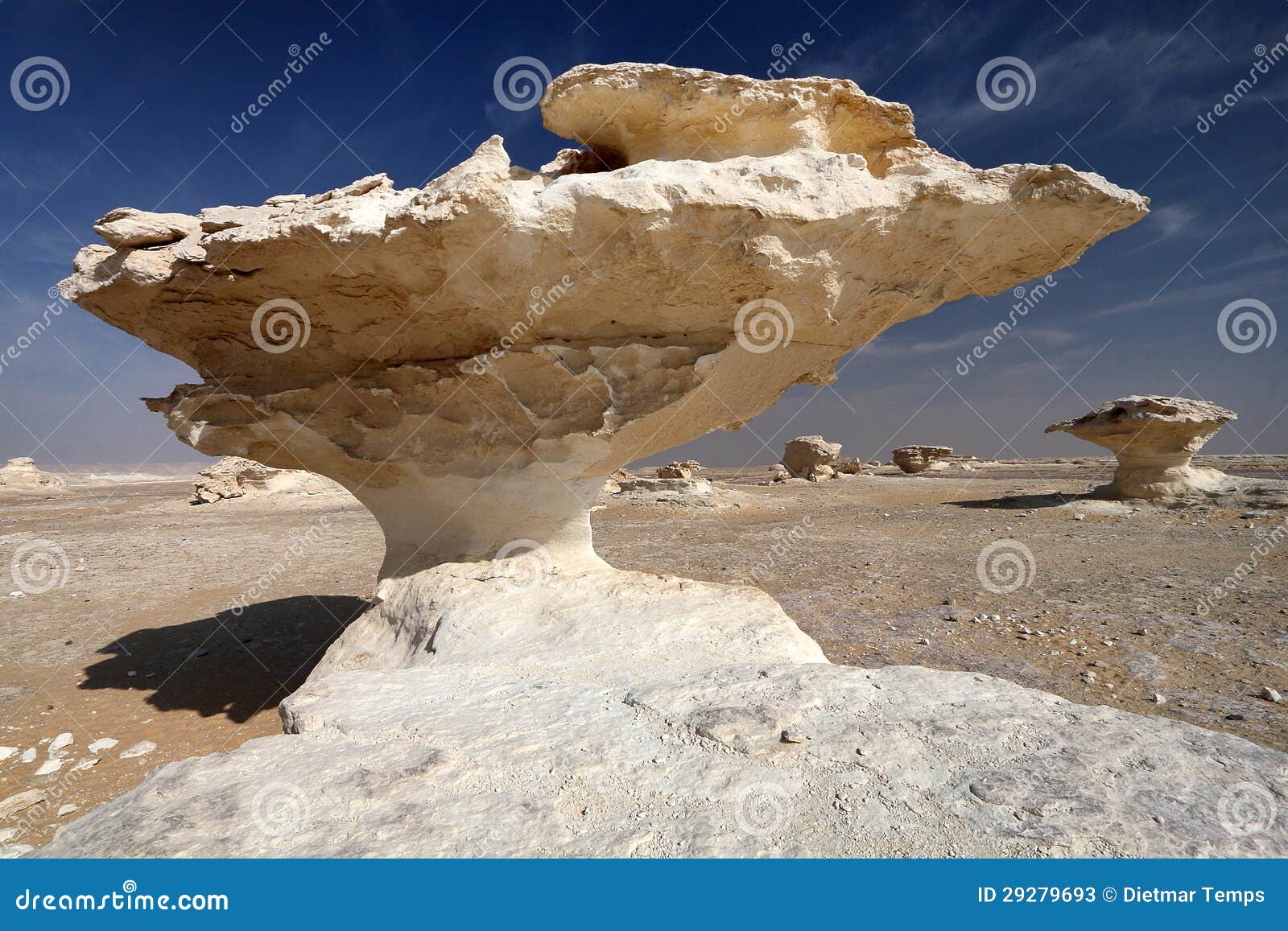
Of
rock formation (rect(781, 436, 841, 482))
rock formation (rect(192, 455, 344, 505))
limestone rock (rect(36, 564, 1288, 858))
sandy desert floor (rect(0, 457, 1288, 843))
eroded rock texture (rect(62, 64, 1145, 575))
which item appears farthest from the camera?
rock formation (rect(781, 436, 841, 482))

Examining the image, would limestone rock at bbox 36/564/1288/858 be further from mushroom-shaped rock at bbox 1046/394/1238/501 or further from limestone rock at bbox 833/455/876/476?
limestone rock at bbox 833/455/876/476

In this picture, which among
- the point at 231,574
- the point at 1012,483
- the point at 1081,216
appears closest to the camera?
the point at 1081,216

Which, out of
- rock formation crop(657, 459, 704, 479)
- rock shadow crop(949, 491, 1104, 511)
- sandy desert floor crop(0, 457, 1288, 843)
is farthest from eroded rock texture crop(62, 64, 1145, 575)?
rock formation crop(657, 459, 704, 479)

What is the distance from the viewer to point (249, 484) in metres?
22.1

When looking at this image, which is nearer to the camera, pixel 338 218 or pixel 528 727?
pixel 528 727

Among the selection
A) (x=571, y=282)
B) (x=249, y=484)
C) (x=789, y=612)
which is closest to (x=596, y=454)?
(x=571, y=282)

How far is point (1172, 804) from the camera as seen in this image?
1.65 metres

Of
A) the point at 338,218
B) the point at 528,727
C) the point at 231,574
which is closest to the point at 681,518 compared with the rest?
the point at 231,574

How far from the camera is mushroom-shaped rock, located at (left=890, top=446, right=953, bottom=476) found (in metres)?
31.8

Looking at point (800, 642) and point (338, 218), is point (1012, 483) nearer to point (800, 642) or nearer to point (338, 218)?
point (800, 642)

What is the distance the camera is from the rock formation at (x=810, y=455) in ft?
91.8

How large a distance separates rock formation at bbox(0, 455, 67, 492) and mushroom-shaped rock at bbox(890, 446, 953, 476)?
140 ft

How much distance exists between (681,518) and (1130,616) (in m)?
10.1

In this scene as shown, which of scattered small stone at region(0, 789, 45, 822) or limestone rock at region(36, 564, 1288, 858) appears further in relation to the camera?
scattered small stone at region(0, 789, 45, 822)
